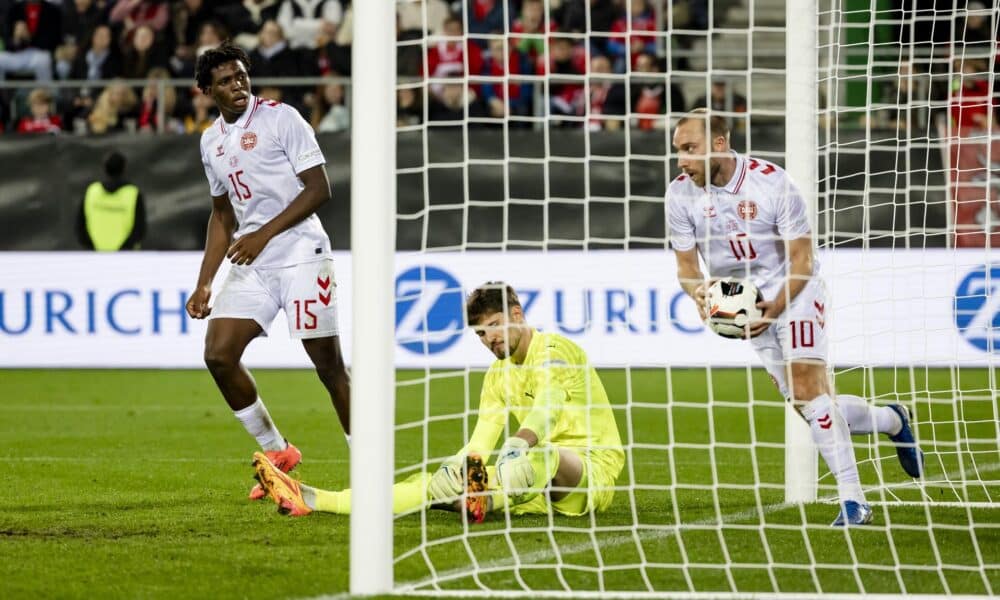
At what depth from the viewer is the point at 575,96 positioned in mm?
14359

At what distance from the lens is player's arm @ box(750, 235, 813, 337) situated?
5.56 m

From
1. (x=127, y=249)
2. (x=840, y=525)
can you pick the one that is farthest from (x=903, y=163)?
(x=840, y=525)

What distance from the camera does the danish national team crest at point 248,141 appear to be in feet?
21.7

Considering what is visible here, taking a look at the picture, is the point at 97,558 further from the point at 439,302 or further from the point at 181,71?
the point at 181,71

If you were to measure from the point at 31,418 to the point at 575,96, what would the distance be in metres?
6.42

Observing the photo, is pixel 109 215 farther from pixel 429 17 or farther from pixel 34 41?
pixel 429 17

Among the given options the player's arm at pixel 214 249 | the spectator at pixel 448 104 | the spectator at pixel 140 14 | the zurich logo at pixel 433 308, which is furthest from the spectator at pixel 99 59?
the player's arm at pixel 214 249

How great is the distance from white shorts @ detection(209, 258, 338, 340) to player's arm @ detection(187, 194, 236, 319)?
7cm

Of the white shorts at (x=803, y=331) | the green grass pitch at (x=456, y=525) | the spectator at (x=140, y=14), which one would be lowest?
the green grass pitch at (x=456, y=525)

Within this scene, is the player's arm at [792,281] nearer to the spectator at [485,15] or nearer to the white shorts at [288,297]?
the white shorts at [288,297]

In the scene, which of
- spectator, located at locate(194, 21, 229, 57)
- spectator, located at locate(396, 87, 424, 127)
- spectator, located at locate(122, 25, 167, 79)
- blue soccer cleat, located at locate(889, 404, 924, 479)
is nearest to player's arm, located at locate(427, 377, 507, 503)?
blue soccer cleat, located at locate(889, 404, 924, 479)

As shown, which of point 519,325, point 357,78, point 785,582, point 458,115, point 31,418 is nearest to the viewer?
point 357,78

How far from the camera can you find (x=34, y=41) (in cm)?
1514

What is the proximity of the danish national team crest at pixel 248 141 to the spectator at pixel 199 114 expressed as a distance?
24.6 ft
